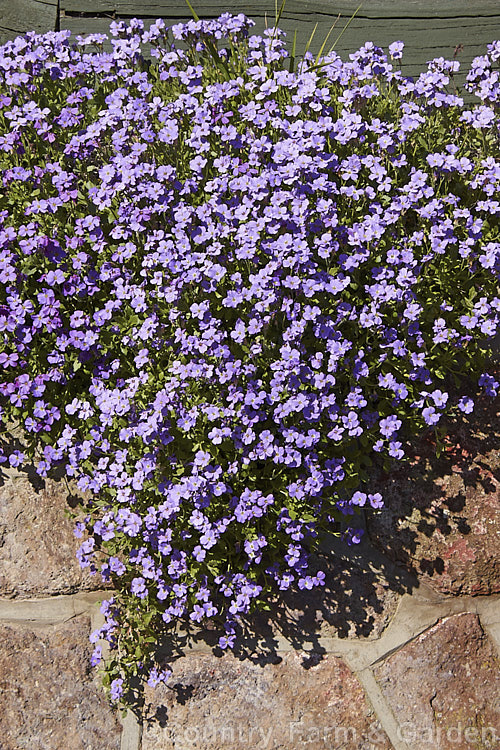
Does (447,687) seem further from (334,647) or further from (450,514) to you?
(450,514)

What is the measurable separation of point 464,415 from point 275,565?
4.05 feet

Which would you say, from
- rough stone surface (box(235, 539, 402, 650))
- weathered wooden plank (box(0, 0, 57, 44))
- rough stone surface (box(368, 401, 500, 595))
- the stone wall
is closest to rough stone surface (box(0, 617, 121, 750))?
the stone wall

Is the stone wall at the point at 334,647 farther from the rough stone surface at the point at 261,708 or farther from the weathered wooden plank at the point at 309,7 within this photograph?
the weathered wooden plank at the point at 309,7

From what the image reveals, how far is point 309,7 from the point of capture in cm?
522

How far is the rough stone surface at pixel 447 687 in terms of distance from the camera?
3609 mm

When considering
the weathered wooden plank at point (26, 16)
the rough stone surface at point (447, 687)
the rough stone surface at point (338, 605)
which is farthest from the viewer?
the weathered wooden plank at point (26, 16)

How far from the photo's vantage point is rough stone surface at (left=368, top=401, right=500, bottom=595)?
3832mm

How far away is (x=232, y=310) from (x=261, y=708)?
6.25ft

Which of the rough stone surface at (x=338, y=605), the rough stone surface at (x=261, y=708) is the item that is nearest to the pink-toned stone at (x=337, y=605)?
the rough stone surface at (x=338, y=605)

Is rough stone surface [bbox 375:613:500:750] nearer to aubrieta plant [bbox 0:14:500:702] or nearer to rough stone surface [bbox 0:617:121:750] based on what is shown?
aubrieta plant [bbox 0:14:500:702]

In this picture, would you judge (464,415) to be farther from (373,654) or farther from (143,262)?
(143,262)

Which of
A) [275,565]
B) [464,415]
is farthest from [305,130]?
[275,565]

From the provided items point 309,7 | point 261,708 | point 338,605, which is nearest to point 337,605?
point 338,605

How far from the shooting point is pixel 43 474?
394cm
